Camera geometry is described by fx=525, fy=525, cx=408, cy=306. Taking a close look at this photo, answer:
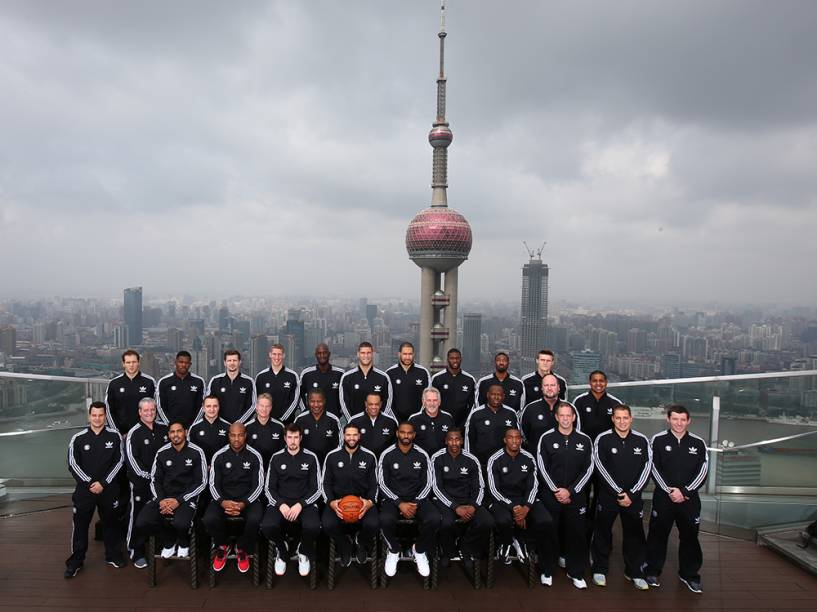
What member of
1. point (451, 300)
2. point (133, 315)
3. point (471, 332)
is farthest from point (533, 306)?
point (133, 315)

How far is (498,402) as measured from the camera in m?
5.58

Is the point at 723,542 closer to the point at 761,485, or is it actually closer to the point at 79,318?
the point at 761,485

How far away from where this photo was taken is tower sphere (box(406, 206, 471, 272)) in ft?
266

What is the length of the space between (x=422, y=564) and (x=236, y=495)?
1.83 meters

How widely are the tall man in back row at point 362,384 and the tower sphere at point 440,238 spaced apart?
7554 centimetres

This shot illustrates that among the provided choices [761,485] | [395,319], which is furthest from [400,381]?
[395,319]

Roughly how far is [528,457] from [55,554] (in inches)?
189

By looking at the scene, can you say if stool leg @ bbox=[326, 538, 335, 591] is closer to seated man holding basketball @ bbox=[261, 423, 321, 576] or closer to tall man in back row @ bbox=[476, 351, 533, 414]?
seated man holding basketball @ bbox=[261, 423, 321, 576]

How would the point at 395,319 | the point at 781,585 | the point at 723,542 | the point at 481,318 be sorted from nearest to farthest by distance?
the point at 781,585 → the point at 723,542 → the point at 395,319 → the point at 481,318

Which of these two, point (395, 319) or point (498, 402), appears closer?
point (498, 402)

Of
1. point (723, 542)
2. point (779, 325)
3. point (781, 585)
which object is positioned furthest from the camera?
point (779, 325)

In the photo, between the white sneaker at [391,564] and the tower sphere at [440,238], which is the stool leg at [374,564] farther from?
the tower sphere at [440,238]

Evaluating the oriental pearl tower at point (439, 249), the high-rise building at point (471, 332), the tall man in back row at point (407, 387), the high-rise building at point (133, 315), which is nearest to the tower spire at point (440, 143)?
the oriental pearl tower at point (439, 249)

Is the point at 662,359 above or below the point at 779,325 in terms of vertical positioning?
below
